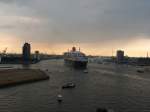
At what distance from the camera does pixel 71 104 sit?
59.2 metres

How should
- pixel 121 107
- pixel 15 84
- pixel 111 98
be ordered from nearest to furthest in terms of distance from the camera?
1. pixel 121 107
2. pixel 111 98
3. pixel 15 84

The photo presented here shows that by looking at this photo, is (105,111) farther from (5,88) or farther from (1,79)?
(1,79)

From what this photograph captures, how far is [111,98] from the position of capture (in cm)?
6725

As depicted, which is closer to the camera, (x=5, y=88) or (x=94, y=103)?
(x=94, y=103)

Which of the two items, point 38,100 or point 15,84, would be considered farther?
point 15,84

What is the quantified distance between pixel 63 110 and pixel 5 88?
1131 inches

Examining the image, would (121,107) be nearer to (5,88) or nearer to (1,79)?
(5,88)

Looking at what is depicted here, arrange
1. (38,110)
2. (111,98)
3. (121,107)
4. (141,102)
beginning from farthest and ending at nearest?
(111,98), (141,102), (121,107), (38,110)

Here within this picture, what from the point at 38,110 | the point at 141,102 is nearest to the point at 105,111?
the point at 38,110

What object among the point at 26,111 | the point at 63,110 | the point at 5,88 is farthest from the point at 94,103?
the point at 5,88

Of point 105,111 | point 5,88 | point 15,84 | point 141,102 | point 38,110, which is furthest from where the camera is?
point 15,84

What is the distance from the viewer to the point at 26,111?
52.4 metres

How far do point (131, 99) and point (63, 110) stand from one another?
63.9 feet

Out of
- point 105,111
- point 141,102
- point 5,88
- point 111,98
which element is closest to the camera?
point 105,111
